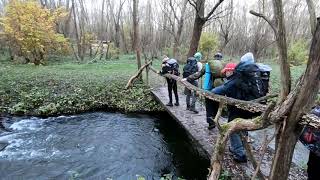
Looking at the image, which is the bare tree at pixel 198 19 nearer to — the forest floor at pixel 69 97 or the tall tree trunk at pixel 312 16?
the forest floor at pixel 69 97

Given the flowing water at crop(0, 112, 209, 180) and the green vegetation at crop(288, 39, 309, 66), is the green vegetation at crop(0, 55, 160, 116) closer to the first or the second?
the flowing water at crop(0, 112, 209, 180)

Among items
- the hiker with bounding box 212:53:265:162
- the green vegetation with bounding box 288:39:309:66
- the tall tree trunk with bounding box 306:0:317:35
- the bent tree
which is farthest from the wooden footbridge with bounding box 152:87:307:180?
the green vegetation with bounding box 288:39:309:66

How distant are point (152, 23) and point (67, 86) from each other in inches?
1150

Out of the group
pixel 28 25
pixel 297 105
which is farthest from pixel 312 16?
pixel 28 25

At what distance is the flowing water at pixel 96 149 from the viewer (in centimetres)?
712

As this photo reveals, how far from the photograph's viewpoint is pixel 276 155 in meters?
3.06

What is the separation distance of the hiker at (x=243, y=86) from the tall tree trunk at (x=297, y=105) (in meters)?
2.08

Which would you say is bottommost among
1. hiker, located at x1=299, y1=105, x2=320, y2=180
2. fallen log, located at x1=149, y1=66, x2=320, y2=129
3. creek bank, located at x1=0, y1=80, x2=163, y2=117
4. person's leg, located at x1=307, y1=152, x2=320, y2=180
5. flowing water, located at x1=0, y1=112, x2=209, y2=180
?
flowing water, located at x1=0, y1=112, x2=209, y2=180

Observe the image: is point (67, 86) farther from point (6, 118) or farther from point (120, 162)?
point (120, 162)

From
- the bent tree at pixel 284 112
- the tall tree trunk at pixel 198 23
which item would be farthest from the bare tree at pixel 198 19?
the bent tree at pixel 284 112

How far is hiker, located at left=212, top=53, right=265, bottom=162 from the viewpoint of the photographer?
17.3 ft

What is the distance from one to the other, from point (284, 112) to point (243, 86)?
2626mm

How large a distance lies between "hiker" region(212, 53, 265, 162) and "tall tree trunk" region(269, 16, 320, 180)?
6.82 feet

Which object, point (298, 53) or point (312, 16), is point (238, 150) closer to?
point (312, 16)
